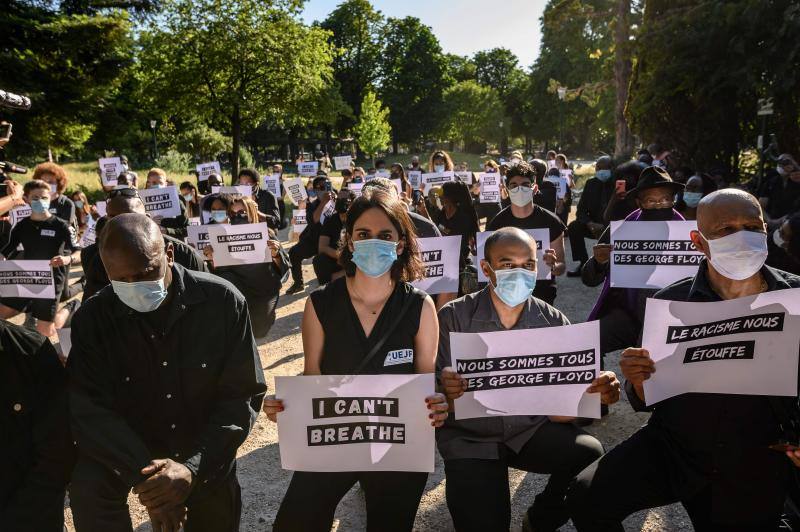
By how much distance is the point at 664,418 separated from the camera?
302 centimetres

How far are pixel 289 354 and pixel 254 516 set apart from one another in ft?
11.2

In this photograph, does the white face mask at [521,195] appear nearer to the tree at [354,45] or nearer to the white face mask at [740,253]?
the white face mask at [740,253]

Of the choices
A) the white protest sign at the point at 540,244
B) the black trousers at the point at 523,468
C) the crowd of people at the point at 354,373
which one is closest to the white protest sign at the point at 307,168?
the white protest sign at the point at 540,244

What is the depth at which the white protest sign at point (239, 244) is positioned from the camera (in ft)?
19.6

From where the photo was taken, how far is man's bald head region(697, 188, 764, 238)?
2.83m

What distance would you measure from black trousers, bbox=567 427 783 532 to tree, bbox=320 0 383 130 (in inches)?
2353

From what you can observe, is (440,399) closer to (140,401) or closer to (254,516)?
(140,401)

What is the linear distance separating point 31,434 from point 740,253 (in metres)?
3.50

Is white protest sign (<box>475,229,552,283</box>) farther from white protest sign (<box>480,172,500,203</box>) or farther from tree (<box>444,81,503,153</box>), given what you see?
tree (<box>444,81,503,153</box>)

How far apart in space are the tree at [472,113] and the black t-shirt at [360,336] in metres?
62.5

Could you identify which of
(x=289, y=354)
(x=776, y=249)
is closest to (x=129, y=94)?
(x=289, y=354)

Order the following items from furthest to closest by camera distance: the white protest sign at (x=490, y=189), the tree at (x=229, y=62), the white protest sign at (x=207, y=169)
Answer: the tree at (x=229, y=62) → the white protest sign at (x=207, y=169) → the white protest sign at (x=490, y=189)

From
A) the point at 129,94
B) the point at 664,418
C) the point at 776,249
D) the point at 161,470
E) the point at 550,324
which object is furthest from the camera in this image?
the point at 129,94

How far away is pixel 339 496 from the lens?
2.97 meters
